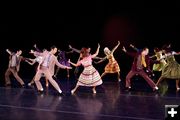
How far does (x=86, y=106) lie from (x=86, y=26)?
11.1 m

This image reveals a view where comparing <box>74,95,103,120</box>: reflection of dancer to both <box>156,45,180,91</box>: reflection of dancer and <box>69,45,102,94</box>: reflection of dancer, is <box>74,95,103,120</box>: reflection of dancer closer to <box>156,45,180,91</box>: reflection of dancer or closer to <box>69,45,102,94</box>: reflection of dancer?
<box>69,45,102,94</box>: reflection of dancer

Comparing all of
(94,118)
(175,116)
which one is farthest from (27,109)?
(175,116)

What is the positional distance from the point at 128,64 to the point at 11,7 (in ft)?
22.3

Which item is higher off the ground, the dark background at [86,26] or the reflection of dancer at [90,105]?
the dark background at [86,26]

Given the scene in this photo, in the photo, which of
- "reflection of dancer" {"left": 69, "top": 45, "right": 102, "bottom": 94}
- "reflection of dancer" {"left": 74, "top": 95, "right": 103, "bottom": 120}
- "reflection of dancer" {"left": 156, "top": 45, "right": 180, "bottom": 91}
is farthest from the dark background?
"reflection of dancer" {"left": 74, "top": 95, "right": 103, "bottom": 120}

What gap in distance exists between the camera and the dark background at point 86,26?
55.7 feet

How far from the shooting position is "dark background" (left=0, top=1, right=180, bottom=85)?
1697 cm

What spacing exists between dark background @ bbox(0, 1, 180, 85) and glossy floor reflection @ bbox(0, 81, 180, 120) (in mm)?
7427

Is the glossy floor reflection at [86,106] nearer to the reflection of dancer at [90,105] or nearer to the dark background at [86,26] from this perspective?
the reflection of dancer at [90,105]

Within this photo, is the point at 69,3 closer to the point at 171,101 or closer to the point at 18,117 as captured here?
the point at 171,101

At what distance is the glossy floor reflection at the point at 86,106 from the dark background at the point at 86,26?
24.4ft

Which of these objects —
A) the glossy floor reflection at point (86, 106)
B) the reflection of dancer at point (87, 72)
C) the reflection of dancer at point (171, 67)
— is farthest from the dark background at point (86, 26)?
the glossy floor reflection at point (86, 106)

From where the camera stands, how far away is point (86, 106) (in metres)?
7.75

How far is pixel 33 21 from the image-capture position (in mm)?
18875
